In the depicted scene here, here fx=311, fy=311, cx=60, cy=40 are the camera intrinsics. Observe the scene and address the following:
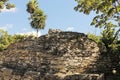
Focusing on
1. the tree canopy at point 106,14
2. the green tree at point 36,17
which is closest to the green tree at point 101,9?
the tree canopy at point 106,14

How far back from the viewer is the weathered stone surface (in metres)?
25.8

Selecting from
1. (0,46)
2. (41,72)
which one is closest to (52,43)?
(41,72)

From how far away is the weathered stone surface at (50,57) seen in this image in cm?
2575

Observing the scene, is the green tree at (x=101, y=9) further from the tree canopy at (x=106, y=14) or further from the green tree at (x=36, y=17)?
the green tree at (x=36, y=17)

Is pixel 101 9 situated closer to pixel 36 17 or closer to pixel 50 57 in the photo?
pixel 50 57

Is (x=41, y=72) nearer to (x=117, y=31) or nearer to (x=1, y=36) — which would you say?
(x=117, y=31)

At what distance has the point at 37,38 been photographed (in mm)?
29312

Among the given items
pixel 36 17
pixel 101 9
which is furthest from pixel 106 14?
pixel 36 17

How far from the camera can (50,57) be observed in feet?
88.5

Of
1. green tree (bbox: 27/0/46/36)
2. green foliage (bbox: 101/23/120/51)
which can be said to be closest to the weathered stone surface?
green foliage (bbox: 101/23/120/51)

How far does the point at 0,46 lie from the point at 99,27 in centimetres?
2197

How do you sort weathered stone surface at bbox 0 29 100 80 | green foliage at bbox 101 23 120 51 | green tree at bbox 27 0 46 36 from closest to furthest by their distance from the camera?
weathered stone surface at bbox 0 29 100 80 → green foliage at bbox 101 23 120 51 → green tree at bbox 27 0 46 36

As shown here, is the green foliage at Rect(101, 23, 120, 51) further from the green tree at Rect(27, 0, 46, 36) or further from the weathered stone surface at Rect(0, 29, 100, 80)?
the green tree at Rect(27, 0, 46, 36)

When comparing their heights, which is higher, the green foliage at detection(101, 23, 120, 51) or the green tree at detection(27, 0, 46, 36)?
the green tree at detection(27, 0, 46, 36)
